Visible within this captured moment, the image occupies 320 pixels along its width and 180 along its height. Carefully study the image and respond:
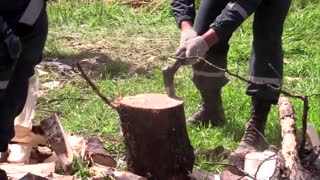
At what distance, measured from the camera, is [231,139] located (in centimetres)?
481

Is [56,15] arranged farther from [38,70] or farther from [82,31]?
[38,70]

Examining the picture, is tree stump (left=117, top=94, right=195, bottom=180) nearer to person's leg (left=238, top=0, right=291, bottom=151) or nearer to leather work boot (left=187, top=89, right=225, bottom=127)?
person's leg (left=238, top=0, right=291, bottom=151)

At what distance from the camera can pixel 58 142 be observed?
4.13m

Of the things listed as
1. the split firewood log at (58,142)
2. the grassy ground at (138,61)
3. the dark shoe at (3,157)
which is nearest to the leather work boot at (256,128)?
the grassy ground at (138,61)

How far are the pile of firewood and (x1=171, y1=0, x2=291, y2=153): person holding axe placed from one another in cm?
79

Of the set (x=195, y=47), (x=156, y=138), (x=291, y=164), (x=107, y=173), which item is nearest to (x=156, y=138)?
(x=156, y=138)

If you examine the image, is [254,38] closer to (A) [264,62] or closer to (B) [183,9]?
(A) [264,62]

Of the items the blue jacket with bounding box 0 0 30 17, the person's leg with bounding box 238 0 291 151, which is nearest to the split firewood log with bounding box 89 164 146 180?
the person's leg with bounding box 238 0 291 151

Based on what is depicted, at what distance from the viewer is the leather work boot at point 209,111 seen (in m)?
5.01

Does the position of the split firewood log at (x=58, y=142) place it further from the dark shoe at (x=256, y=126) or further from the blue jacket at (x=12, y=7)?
the dark shoe at (x=256, y=126)

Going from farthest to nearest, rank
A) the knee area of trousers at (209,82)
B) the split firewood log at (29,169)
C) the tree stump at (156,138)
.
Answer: the knee area of trousers at (209,82)
the split firewood log at (29,169)
the tree stump at (156,138)

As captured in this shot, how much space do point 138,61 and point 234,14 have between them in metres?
2.68

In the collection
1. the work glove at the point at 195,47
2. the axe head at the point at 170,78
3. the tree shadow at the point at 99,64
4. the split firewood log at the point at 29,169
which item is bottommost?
the split firewood log at the point at 29,169

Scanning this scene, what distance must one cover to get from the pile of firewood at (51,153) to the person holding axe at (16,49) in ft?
1.06
